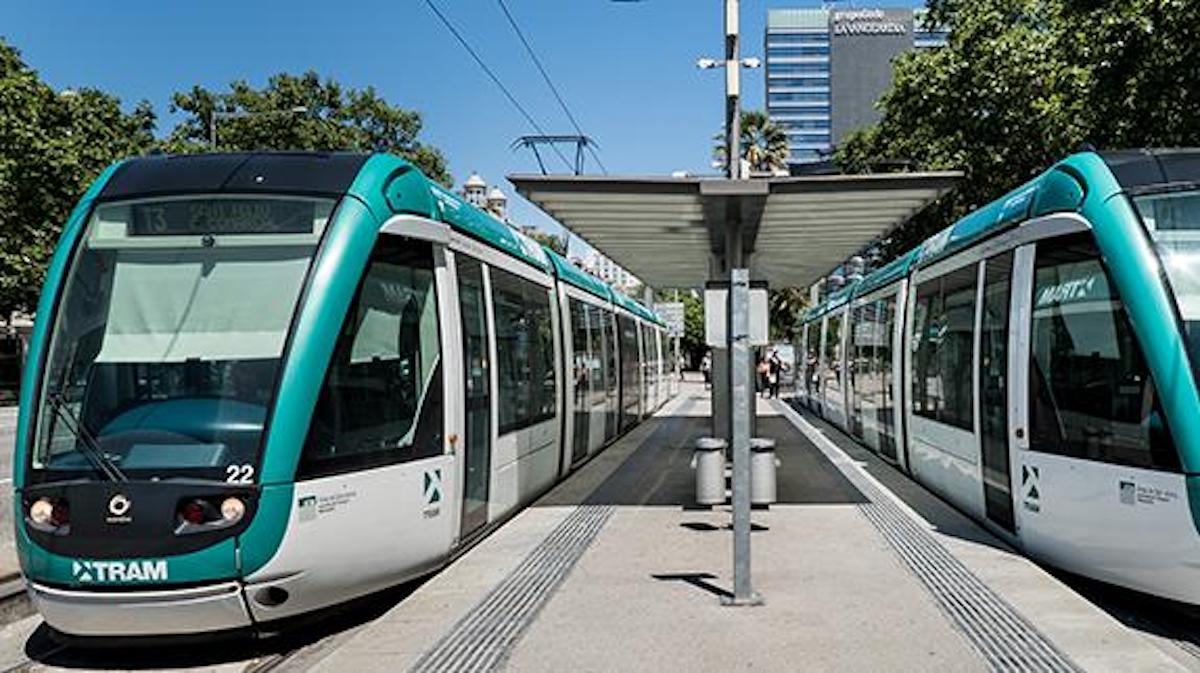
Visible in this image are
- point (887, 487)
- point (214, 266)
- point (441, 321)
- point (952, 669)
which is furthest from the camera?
point (887, 487)

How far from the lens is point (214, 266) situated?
20.6 ft

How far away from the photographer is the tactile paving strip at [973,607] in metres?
5.52

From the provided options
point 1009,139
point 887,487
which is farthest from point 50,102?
point 887,487

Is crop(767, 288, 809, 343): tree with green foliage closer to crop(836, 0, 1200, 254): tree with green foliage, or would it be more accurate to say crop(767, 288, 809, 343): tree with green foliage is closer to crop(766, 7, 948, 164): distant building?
crop(836, 0, 1200, 254): tree with green foliage

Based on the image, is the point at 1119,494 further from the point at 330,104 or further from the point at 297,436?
the point at 330,104

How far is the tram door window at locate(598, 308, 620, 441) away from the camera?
17031 mm

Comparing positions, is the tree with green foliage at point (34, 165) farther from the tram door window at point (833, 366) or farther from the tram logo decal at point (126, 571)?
the tram logo decal at point (126, 571)

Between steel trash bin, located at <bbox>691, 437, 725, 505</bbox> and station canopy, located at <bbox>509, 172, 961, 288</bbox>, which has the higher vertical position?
station canopy, located at <bbox>509, 172, 961, 288</bbox>

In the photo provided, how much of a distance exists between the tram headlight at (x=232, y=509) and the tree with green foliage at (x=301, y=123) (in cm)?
3528

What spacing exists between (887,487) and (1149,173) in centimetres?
616

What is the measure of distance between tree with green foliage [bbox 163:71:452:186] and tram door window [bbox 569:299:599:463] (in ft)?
90.4

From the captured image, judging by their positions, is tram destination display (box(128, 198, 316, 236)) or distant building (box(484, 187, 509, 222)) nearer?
tram destination display (box(128, 198, 316, 236))

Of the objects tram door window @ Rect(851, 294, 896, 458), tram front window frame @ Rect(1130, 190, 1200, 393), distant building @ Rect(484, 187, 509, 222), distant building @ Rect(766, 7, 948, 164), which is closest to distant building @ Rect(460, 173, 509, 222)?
distant building @ Rect(484, 187, 509, 222)

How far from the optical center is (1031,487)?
24.4 ft
